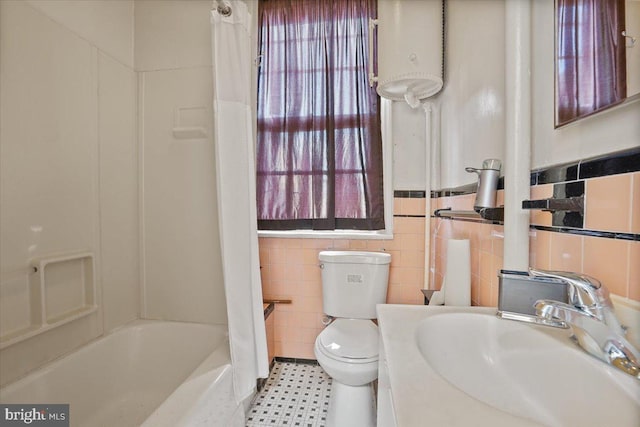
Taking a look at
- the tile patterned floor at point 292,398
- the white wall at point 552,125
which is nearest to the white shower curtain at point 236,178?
the tile patterned floor at point 292,398

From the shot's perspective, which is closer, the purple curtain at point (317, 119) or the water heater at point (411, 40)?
the water heater at point (411, 40)

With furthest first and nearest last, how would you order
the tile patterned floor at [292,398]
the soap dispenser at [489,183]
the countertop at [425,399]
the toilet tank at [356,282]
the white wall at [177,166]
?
the white wall at [177,166], the toilet tank at [356,282], the tile patterned floor at [292,398], the soap dispenser at [489,183], the countertop at [425,399]

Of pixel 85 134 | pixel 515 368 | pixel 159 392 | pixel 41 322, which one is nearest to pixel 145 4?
pixel 85 134

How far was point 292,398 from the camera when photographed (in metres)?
1.64

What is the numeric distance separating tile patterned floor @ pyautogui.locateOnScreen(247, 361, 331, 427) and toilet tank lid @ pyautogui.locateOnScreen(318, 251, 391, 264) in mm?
757

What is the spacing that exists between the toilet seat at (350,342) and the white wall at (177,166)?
766mm

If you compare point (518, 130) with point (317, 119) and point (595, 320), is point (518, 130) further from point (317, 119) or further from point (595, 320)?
point (317, 119)

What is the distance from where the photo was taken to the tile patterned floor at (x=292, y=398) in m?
1.48

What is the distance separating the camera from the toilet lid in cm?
133

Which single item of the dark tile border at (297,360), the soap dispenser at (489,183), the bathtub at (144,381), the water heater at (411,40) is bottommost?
the dark tile border at (297,360)

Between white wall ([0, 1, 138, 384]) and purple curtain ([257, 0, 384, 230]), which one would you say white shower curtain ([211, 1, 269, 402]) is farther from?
white wall ([0, 1, 138, 384])

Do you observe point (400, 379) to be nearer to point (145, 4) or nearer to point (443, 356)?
point (443, 356)

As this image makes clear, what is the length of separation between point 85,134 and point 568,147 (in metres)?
1.98

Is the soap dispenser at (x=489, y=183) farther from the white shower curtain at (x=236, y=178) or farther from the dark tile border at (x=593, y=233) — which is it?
the white shower curtain at (x=236, y=178)
